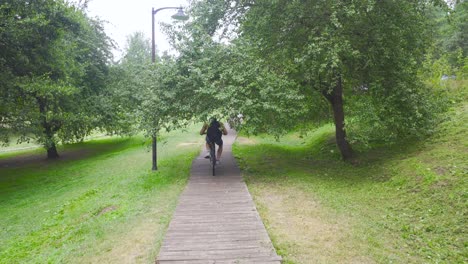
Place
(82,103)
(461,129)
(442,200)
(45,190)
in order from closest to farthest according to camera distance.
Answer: (442,200)
(461,129)
(45,190)
(82,103)

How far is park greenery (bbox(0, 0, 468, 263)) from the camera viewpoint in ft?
20.6

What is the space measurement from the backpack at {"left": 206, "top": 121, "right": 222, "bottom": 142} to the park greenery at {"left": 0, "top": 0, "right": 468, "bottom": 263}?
576 mm

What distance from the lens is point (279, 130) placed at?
31.6 feet

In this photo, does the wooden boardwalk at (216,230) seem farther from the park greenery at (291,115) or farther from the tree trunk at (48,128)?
the tree trunk at (48,128)

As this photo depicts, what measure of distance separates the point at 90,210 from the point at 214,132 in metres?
3.98

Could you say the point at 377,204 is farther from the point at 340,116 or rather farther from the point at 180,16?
the point at 180,16

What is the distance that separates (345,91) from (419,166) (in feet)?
14.9

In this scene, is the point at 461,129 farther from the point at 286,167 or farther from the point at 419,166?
the point at 286,167

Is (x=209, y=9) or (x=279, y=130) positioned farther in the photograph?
(x=209, y=9)

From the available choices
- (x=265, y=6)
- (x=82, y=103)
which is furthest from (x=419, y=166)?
(x=82, y=103)

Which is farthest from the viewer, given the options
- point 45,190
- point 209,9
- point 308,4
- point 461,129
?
point 45,190

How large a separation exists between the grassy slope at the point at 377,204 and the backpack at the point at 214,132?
1431 millimetres

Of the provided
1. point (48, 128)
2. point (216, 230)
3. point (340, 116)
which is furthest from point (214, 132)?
point (48, 128)

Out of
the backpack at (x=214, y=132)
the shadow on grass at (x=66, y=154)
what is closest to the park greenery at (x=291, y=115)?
the backpack at (x=214, y=132)
